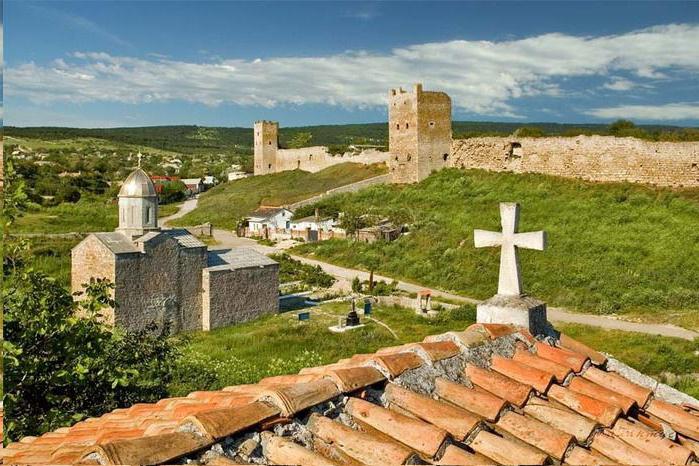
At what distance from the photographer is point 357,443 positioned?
3297 mm

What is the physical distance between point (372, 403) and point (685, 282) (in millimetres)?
20116

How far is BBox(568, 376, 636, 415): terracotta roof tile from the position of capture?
422 cm

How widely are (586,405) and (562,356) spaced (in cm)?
78

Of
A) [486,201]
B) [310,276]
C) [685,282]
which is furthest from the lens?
[486,201]

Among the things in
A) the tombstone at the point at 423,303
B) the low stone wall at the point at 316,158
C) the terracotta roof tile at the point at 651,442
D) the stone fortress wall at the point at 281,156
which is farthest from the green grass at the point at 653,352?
the stone fortress wall at the point at 281,156

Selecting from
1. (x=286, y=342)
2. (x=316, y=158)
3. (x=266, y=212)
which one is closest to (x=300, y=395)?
(x=286, y=342)

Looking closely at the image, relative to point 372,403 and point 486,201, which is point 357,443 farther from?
point 486,201

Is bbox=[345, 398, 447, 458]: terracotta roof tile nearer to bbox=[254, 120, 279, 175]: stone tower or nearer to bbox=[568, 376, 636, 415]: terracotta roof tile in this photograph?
bbox=[568, 376, 636, 415]: terracotta roof tile

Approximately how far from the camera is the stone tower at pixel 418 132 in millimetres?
38188

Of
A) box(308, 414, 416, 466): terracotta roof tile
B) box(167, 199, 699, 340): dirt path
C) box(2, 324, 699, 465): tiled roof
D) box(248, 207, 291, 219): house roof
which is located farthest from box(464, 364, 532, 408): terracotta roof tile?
box(248, 207, 291, 219): house roof

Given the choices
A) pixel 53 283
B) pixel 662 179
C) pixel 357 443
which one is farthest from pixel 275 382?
pixel 662 179

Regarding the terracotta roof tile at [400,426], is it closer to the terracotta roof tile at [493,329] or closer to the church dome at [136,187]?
the terracotta roof tile at [493,329]

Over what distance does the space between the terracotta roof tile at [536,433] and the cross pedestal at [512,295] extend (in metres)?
1.54

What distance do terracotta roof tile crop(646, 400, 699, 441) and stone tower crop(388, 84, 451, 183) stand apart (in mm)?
34425
